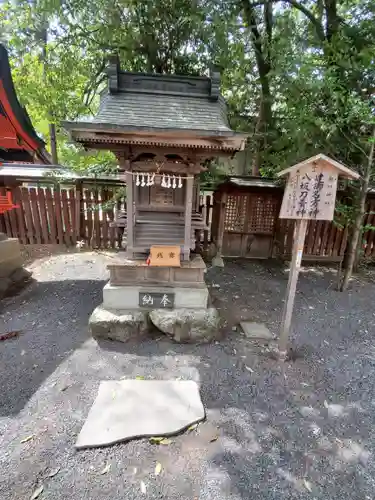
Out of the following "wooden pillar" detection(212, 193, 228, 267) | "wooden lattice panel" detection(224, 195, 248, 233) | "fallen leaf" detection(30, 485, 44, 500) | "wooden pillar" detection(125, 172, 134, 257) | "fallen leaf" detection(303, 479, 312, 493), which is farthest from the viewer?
"wooden lattice panel" detection(224, 195, 248, 233)

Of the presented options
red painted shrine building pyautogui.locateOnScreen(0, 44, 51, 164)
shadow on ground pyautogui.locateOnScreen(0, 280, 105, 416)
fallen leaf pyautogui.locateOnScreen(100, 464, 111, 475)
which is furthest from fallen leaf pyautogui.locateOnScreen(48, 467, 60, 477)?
red painted shrine building pyautogui.locateOnScreen(0, 44, 51, 164)

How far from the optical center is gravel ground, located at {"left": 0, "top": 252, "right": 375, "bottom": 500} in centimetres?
209

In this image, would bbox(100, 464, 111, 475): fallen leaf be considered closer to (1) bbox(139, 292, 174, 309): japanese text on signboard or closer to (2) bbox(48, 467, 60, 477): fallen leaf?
(2) bbox(48, 467, 60, 477): fallen leaf

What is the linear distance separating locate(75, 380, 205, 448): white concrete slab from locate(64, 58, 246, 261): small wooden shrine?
6.13 ft

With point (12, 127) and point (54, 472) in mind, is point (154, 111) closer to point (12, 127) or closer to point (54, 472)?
point (12, 127)

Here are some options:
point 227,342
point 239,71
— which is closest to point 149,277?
point 227,342

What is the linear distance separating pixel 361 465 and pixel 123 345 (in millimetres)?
2961

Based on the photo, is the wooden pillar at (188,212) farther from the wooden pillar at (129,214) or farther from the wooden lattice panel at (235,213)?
the wooden lattice panel at (235,213)

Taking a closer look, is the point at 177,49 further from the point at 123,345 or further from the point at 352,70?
the point at 123,345

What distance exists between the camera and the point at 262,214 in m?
7.59

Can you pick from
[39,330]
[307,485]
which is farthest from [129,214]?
[307,485]

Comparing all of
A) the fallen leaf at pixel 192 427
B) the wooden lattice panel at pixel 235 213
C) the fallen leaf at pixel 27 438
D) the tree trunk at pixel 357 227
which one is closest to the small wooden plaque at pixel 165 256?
the fallen leaf at pixel 192 427

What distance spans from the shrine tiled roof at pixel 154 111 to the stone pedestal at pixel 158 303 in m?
1.86

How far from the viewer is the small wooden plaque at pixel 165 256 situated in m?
3.92
